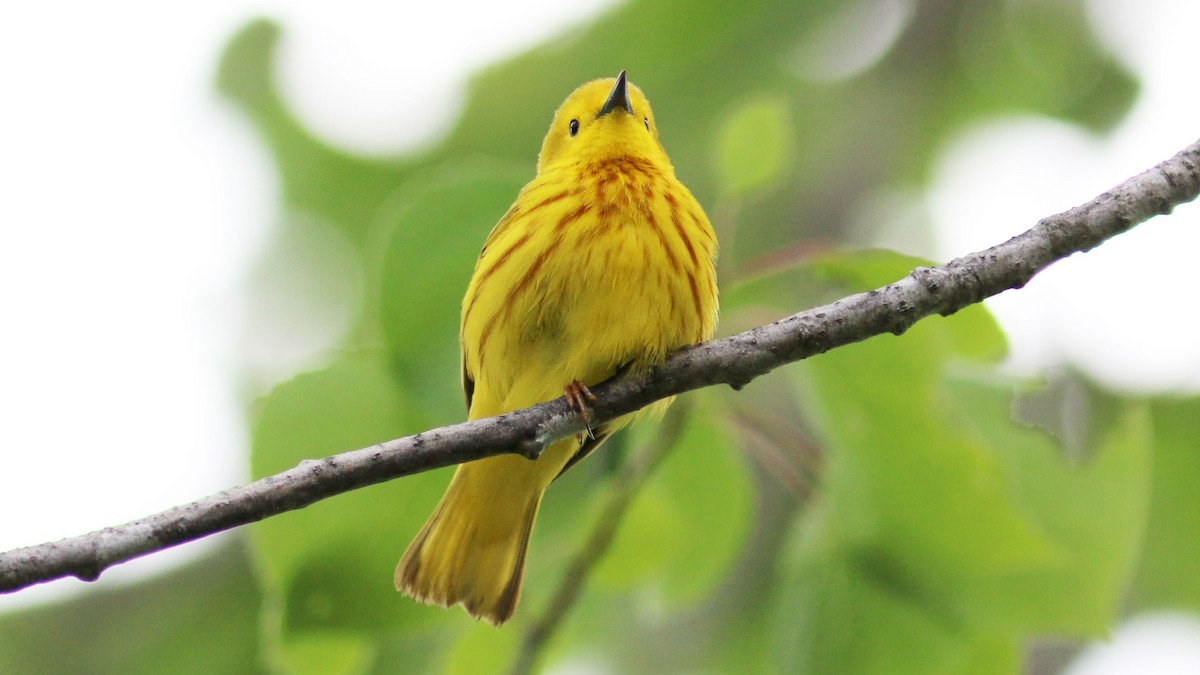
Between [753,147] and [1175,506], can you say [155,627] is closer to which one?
[753,147]

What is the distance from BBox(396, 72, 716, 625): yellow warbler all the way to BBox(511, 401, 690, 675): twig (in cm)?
15

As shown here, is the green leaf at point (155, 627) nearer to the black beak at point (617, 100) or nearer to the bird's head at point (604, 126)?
the bird's head at point (604, 126)

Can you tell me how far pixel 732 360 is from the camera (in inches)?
98.4

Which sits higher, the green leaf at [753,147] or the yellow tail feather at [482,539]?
the green leaf at [753,147]

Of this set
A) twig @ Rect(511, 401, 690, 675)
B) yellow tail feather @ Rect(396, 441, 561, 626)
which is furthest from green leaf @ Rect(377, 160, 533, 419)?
twig @ Rect(511, 401, 690, 675)

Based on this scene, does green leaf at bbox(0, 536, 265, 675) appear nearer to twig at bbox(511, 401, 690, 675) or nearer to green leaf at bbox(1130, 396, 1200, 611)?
twig at bbox(511, 401, 690, 675)

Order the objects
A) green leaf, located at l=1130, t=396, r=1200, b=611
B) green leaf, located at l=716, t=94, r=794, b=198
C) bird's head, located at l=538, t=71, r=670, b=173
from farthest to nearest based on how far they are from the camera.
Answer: green leaf, located at l=1130, t=396, r=1200, b=611 < bird's head, located at l=538, t=71, r=670, b=173 < green leaf, located at l=716, t=94, r=794, b=198

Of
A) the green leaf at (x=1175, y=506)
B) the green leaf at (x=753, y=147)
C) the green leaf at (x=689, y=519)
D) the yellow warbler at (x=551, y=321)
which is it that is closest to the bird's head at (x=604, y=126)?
the yellow warbler at (x=551, y=321)

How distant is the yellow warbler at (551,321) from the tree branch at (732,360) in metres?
0.36

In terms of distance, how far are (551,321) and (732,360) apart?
755mm

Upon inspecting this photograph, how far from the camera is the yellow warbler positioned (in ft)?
9.95

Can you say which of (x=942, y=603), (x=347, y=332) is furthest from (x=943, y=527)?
(x=347, y=332)

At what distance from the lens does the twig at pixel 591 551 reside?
111 inches

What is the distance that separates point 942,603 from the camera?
2691 mm
